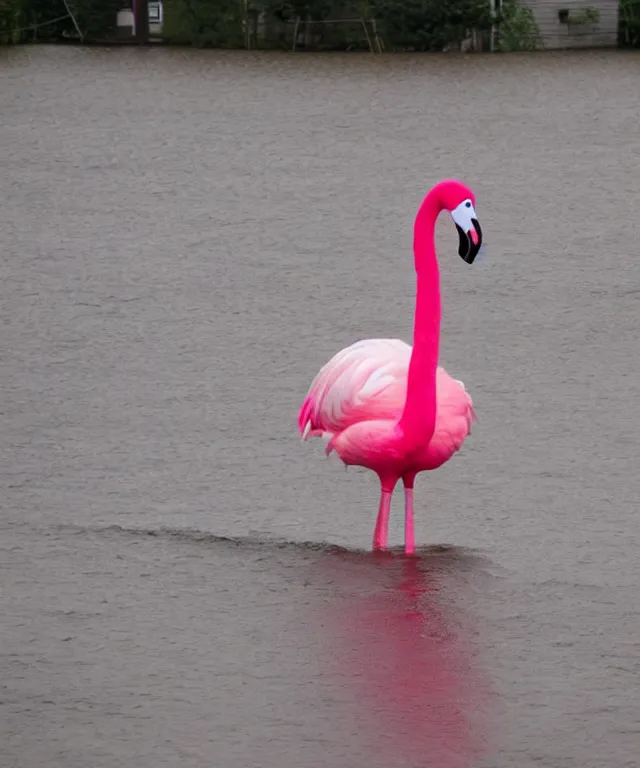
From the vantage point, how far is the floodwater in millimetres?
4750

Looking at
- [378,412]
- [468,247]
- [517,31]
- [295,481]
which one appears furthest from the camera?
[517,31]

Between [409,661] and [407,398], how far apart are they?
1025 mm

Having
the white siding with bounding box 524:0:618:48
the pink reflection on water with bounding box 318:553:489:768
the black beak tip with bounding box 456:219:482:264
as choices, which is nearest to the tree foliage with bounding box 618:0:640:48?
the white siding with bounding box 524:0:618:48

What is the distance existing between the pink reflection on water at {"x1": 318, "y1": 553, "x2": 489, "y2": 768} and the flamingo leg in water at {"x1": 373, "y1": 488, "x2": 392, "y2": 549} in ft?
0.23

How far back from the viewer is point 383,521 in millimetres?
6059

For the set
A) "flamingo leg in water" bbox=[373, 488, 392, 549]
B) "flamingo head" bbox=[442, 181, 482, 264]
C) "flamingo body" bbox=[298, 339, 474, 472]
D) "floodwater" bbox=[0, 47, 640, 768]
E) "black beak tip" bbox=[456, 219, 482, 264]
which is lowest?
"floodwater" bbox=[0, 47, 640, 768]

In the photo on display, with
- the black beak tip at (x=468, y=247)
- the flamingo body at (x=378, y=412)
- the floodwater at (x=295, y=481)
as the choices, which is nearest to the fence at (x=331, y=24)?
the floodwater at (x=295, y=481)

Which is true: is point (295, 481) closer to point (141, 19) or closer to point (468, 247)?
point (468, 247)

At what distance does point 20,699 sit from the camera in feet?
15.9

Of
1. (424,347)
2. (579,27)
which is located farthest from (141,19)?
(424,347)

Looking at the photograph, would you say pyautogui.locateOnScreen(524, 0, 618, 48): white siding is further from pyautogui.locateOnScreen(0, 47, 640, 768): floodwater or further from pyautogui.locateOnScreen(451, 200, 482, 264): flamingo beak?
pyautogui.locateOnScreen(451, 200, 482, 264): flamingo beak

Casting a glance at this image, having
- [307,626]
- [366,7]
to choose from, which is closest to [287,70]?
[366,7]

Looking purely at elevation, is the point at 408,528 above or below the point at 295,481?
above

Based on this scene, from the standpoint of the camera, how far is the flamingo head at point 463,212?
5.74m
